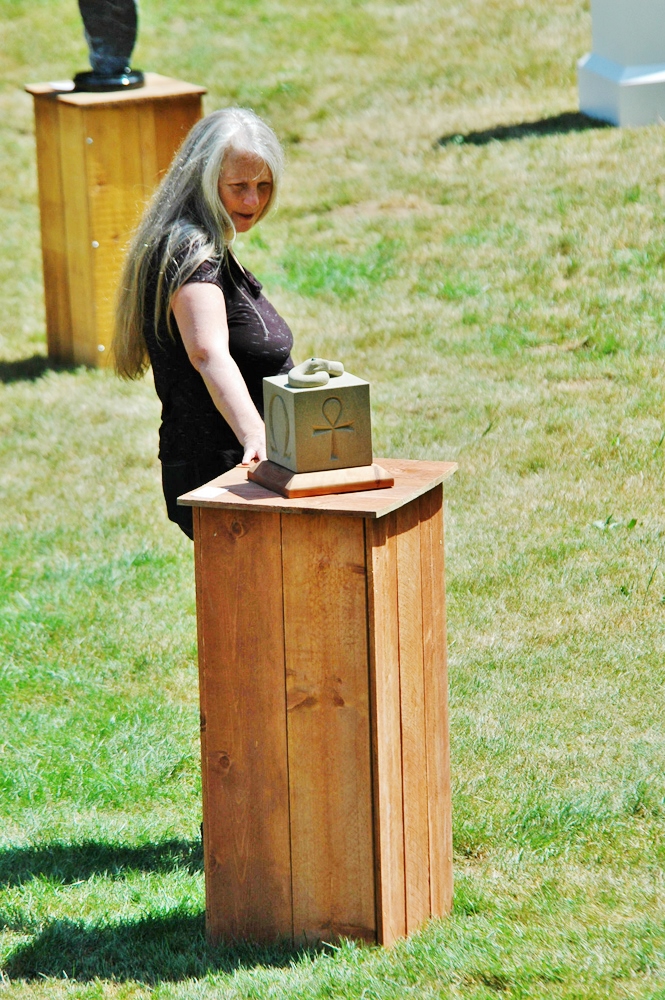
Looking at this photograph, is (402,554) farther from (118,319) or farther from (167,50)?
(167,50)

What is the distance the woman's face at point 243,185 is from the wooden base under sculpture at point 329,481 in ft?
2.93

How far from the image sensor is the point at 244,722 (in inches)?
126

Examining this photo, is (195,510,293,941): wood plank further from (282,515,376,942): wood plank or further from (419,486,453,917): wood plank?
(419,486,453,917): wood plank

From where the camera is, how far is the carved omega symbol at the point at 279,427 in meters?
3.11

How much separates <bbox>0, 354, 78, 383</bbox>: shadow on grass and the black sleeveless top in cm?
493

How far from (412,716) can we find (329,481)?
2.03ft

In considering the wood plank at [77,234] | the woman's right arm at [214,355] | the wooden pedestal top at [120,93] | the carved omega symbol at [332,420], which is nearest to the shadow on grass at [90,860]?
the woman's right arm at [214,355]

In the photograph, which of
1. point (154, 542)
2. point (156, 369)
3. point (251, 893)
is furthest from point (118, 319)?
point (154, 542)

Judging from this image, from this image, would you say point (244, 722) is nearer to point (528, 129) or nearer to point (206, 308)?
point (206, 308)

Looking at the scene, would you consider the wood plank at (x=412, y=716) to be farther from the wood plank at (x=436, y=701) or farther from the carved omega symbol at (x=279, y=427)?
the carved omega symbol at (x=279, y=427)

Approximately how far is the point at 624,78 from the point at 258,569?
24.3 feet

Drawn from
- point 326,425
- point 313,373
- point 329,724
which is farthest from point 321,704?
point 313,373

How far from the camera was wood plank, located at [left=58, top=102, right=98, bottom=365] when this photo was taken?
8188 millimetres

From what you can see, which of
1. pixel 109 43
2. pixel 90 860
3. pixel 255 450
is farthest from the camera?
pixel 109 43
